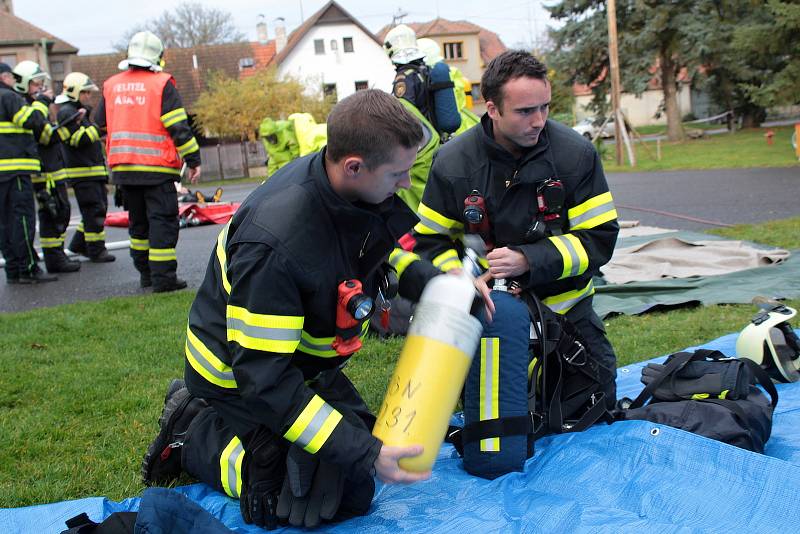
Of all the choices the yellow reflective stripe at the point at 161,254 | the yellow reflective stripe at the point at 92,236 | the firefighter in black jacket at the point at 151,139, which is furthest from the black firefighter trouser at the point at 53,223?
the yellow reflective stripe at the point at 161,254

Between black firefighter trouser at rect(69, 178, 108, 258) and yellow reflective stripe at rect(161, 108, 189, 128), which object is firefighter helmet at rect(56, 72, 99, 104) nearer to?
black firefighter trouser at rect(69, 178, 108, 258)

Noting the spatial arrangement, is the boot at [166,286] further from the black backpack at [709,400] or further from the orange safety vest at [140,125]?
the black backpack at [709,400]

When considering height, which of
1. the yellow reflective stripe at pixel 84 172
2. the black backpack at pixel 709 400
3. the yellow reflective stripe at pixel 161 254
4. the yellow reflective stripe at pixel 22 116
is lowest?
the black backpack at pixel 709 400

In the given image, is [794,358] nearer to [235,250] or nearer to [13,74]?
[235,250]

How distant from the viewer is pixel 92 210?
9703 millimetres

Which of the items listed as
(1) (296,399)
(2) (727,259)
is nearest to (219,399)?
(1) (296,399)

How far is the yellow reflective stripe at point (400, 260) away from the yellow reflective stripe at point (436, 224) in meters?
0.64

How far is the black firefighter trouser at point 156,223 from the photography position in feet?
23.8

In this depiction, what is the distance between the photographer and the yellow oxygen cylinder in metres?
2.57

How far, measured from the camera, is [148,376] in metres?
4.94

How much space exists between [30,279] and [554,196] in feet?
22.9

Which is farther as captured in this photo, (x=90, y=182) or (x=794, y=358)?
(x=90, y=182)

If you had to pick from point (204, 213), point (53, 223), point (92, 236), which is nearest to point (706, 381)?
point (53, 223)

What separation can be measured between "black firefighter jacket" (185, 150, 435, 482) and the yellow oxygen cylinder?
4.7 inches
